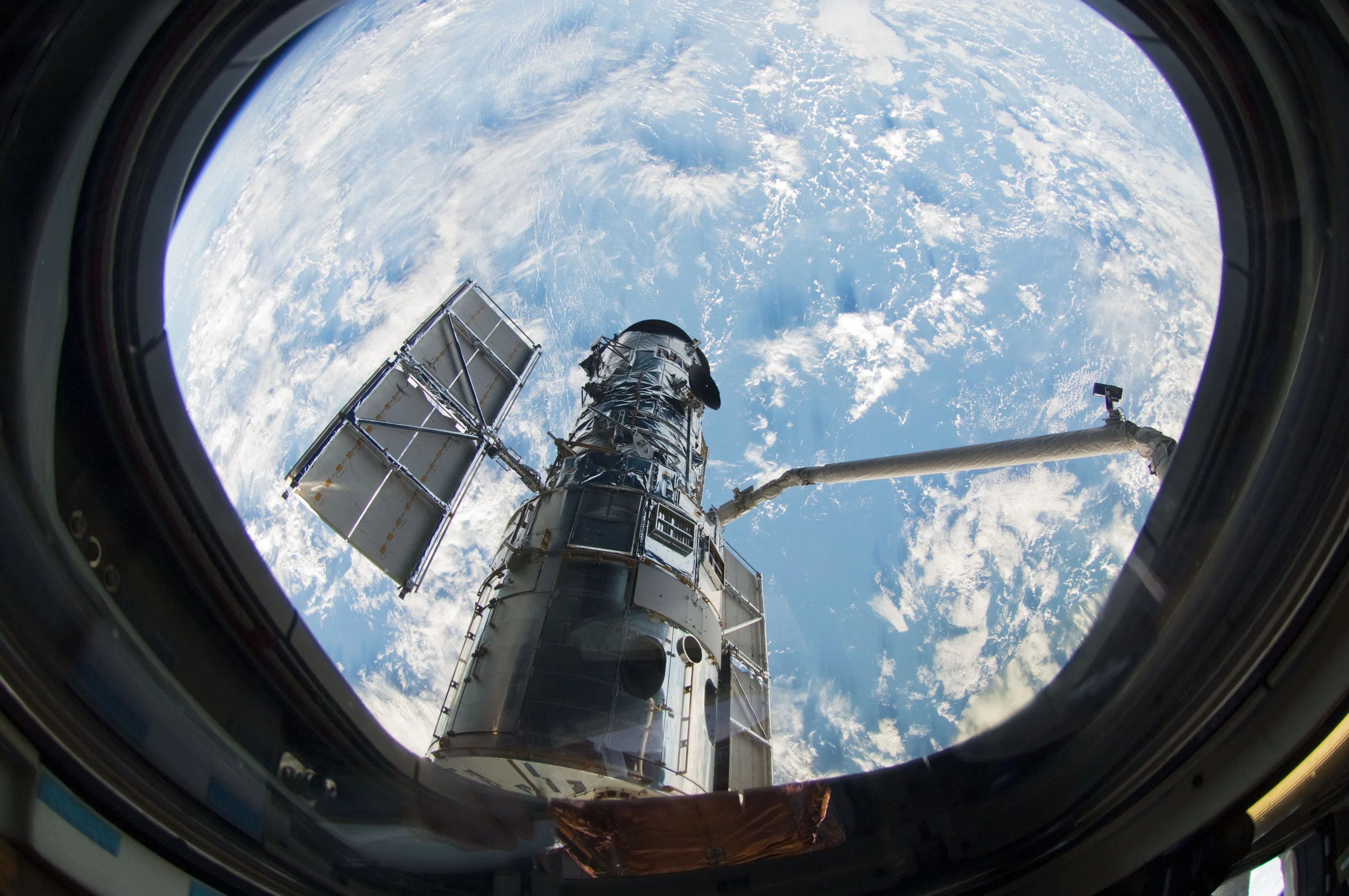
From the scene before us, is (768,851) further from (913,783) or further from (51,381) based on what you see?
(51,381)

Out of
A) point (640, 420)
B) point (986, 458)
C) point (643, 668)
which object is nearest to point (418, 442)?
point (640, 420)

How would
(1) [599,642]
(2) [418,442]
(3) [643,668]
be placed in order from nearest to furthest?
(3) [643,668]
(1) [599,642]
(2) [418,442]

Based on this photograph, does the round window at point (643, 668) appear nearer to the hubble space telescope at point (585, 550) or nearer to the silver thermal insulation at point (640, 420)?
the hubble space telescope at point (585, 550)

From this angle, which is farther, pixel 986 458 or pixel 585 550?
pixel 986 458

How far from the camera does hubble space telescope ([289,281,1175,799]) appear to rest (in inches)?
301

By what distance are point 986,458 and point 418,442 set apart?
12.0 m

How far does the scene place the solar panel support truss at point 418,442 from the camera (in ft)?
35.4

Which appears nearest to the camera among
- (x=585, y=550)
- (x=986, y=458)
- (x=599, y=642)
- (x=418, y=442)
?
(x=599, y=642)

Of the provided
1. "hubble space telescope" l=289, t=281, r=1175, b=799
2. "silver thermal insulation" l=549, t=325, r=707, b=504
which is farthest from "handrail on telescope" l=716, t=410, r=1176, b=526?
"silver thermal insulation" l=549, t=325, r=707, b=504

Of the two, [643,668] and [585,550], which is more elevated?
[585,550]

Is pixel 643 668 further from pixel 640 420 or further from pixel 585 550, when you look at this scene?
pixel 640 420

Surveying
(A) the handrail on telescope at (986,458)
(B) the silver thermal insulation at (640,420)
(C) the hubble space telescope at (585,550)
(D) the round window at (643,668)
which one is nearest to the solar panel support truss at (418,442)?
(C) the hubble space telescope at (585,550)

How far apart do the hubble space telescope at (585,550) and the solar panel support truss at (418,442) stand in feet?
0.11

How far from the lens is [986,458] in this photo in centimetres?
1550
